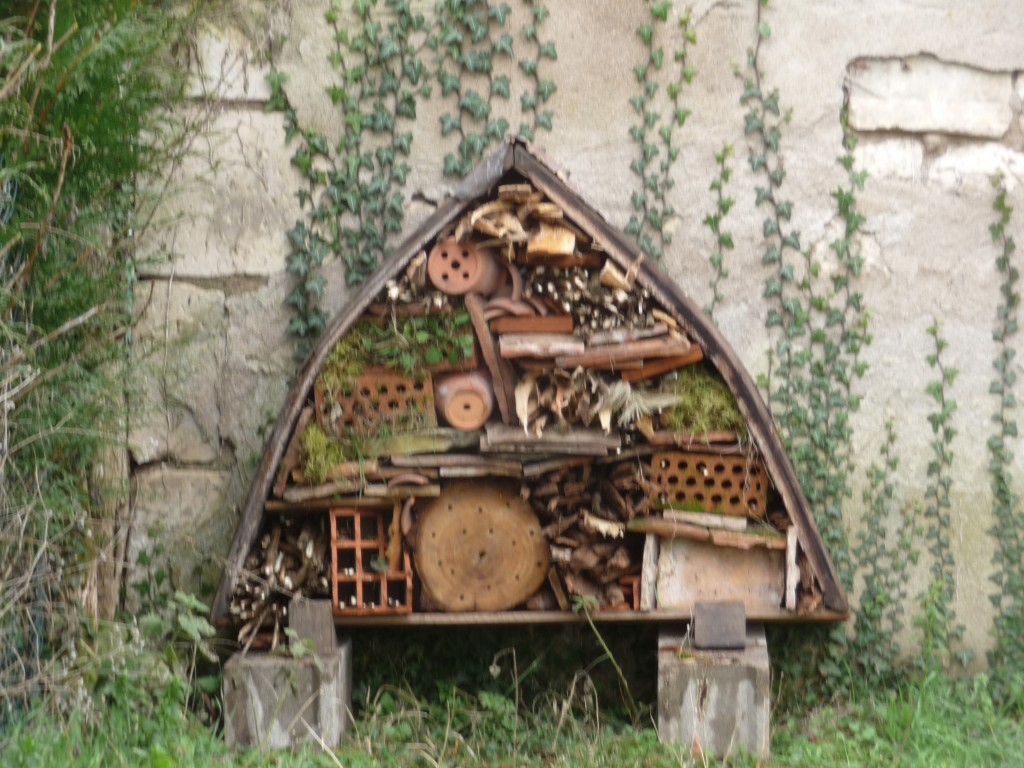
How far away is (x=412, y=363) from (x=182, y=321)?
4.19 ft

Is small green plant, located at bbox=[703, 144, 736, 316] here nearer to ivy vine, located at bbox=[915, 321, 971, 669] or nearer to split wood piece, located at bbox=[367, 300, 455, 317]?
ivy vine, located at bbox=[915, 321, 971, 669]

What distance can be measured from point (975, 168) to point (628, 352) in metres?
1.99

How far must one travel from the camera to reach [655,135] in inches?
189

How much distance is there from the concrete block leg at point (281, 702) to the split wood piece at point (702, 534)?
4.14 ft

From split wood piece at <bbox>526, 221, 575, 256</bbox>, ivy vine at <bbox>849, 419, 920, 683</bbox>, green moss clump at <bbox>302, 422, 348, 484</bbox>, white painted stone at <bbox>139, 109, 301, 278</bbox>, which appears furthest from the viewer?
white painted stone at <bbox>139, 109, 301, 278</bbox>

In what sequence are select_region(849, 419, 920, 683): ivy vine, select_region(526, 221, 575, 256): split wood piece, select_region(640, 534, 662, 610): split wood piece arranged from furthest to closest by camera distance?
select_region(849, 419, 920, 683): ivy vine → select_region(640, 534, 662, 610): split wood piece → select_region(526, 221, 575, 256): split wood piece

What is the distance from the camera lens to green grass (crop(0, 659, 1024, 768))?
3.60 metres

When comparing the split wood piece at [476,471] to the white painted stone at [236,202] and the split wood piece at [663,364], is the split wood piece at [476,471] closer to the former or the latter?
the split wood piece at [663,364]

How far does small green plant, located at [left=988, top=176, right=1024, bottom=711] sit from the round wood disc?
A: 2.02 metres

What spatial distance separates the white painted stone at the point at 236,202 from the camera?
4734mm

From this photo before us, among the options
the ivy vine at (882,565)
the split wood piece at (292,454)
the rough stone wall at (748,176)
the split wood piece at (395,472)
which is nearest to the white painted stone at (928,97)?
the rough stone wall at (748,176)

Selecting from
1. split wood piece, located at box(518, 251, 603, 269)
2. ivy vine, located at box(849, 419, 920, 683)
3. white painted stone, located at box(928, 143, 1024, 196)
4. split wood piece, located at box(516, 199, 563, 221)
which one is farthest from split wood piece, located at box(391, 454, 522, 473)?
white painted stone, located at box(928, 143, 1024, 196)

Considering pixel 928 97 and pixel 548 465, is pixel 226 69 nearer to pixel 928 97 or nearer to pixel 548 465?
pixel 548 465

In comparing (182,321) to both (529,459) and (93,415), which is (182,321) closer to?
(93,415)
